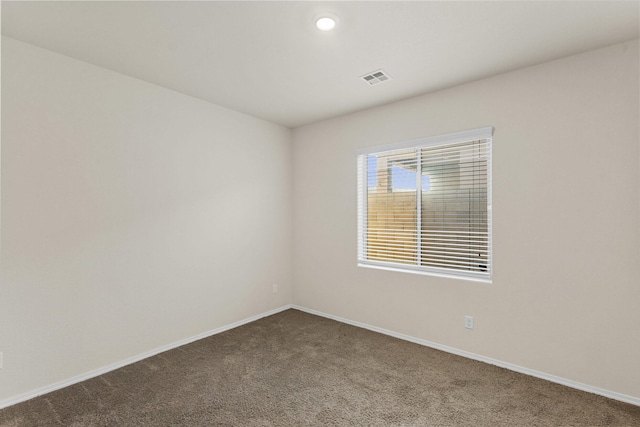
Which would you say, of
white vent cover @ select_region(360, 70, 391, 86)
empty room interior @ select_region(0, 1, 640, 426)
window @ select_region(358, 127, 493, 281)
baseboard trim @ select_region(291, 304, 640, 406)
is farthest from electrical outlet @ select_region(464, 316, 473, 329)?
white vent cover @ select_region(360, 70, 391, 86)

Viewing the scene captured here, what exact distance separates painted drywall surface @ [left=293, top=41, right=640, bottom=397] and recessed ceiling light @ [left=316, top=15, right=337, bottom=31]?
1.54 metres

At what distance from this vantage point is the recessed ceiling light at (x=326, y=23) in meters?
1.95

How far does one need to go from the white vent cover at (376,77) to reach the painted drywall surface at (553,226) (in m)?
0.60

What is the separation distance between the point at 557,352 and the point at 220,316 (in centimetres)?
328

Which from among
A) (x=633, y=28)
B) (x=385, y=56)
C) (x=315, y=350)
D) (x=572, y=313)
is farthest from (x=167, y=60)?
(x=572, y=313)

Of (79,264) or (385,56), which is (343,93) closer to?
(385,56)

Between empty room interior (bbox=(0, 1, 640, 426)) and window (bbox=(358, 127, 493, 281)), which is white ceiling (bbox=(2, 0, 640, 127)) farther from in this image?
window (bbox=(358, 127, 493, 281))

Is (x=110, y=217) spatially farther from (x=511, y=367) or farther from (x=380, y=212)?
(x=511, y=367)

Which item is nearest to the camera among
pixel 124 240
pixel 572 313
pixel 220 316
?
pixel 572 313

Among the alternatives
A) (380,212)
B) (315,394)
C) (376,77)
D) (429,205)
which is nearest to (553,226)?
(429,205)

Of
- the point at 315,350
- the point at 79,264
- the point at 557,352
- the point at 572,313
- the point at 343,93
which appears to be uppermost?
the point at 343,93

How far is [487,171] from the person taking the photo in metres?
2.86

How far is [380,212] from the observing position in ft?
12.1

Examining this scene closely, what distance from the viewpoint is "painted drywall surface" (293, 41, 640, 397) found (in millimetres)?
2215
